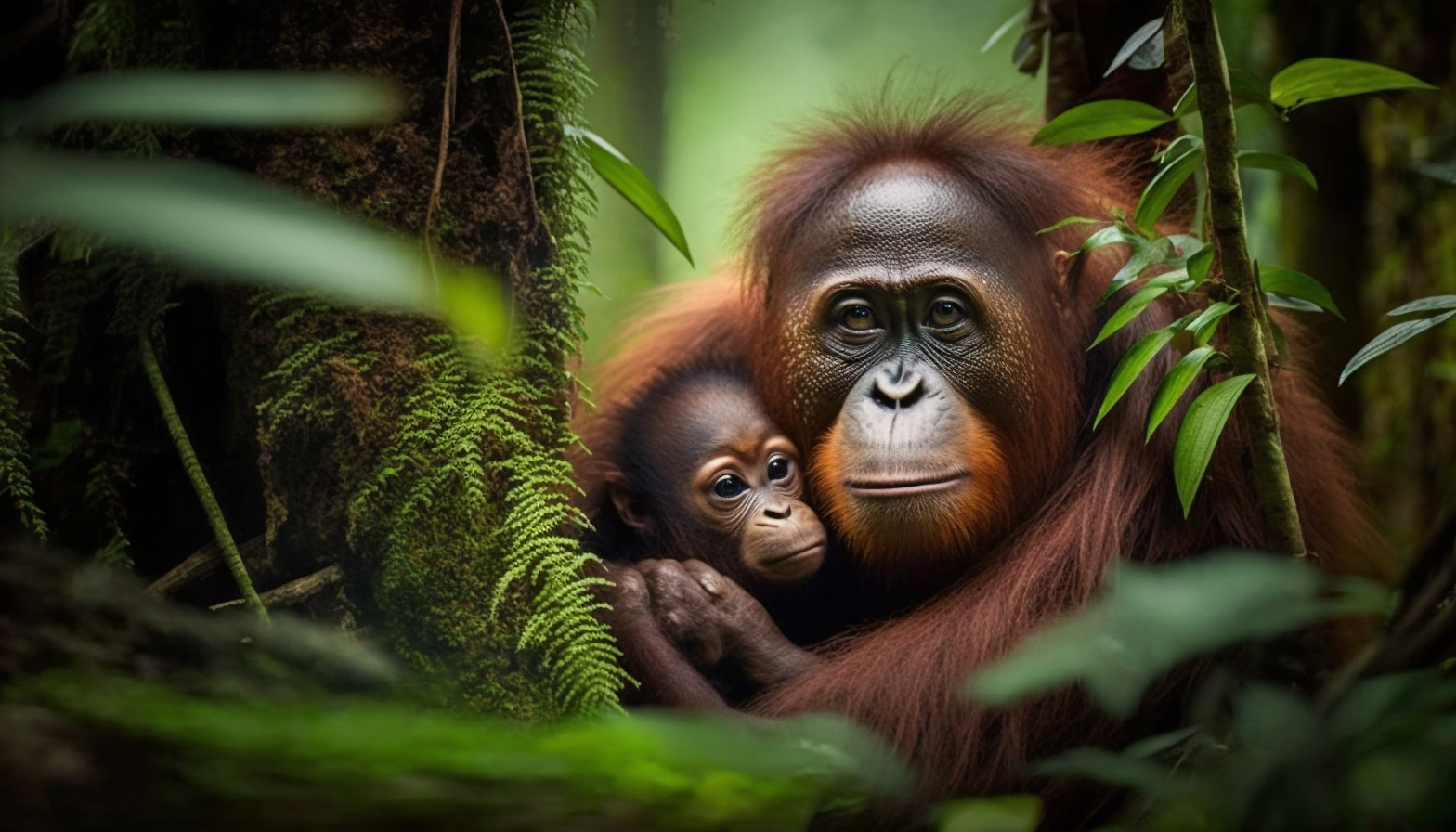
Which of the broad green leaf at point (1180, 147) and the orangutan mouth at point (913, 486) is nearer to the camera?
the broad green leaf at point (1180, 147)

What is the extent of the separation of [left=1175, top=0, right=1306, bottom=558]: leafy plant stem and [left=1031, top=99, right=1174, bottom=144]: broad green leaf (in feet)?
0.82

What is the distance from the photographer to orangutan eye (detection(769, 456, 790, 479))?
334 cm

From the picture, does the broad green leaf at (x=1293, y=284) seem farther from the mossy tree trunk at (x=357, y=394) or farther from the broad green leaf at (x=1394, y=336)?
the mossy tree trunk at (x=357, y=394)

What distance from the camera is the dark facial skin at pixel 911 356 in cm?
289

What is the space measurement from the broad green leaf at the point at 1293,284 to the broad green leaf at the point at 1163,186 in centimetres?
24

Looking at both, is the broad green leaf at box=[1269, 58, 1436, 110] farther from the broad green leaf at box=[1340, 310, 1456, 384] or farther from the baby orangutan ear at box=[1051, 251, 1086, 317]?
the baby orangutan ear at box=[1051, 251, 1086, 317]

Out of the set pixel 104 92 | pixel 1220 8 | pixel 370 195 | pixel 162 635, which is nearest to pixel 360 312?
pixel 370 195

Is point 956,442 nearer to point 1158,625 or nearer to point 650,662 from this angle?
point 650,662

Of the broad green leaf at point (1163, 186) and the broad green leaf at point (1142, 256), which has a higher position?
the broad green leaf at point (1163, 186)

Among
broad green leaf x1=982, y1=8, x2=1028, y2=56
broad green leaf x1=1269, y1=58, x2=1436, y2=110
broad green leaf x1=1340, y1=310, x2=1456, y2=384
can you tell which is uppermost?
broad green leaf x1=982, y1=8, x2=1028, y2=56

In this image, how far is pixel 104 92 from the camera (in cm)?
102

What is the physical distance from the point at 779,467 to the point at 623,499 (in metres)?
0.47

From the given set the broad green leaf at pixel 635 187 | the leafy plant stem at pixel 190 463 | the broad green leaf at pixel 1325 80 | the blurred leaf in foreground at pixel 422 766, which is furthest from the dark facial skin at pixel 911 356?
the blurred leaf in foreground at pixel 422 766

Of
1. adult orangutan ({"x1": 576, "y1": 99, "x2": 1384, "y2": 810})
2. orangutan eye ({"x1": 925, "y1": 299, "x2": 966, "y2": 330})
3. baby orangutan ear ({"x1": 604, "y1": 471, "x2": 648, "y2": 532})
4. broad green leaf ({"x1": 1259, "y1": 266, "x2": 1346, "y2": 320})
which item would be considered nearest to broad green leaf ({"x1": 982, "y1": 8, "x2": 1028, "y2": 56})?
adult orangutan ({"x1": 576, "y1": 99, "x2": 1384, "y2": 810})
